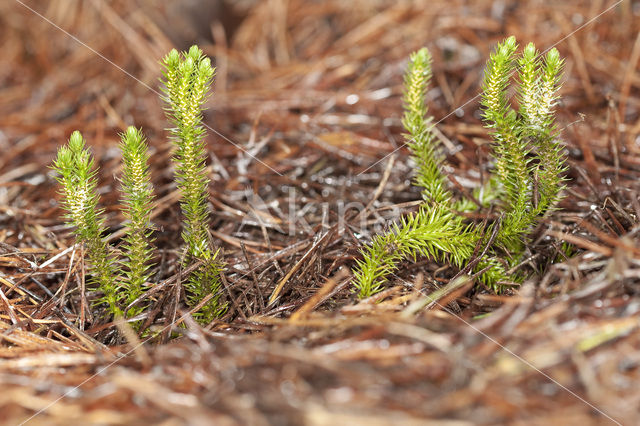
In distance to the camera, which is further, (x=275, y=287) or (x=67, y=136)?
(x=67, y=136)

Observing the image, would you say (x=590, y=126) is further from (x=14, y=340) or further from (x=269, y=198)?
(x=14, y=340)

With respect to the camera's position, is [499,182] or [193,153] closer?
[193,153]

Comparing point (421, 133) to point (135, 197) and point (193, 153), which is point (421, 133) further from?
point (135, 197)

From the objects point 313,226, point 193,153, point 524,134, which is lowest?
point 313,226

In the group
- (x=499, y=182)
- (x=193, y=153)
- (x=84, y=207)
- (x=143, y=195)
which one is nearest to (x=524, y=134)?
(x=499, y=182)

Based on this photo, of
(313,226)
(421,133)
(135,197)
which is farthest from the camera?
(313,226)

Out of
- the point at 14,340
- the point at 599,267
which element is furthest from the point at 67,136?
the point at 599,267

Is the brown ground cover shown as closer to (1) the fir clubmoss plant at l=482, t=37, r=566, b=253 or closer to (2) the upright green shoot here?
(1) the fir clubmoss plant at l=482, t=37, r=566, b=253
